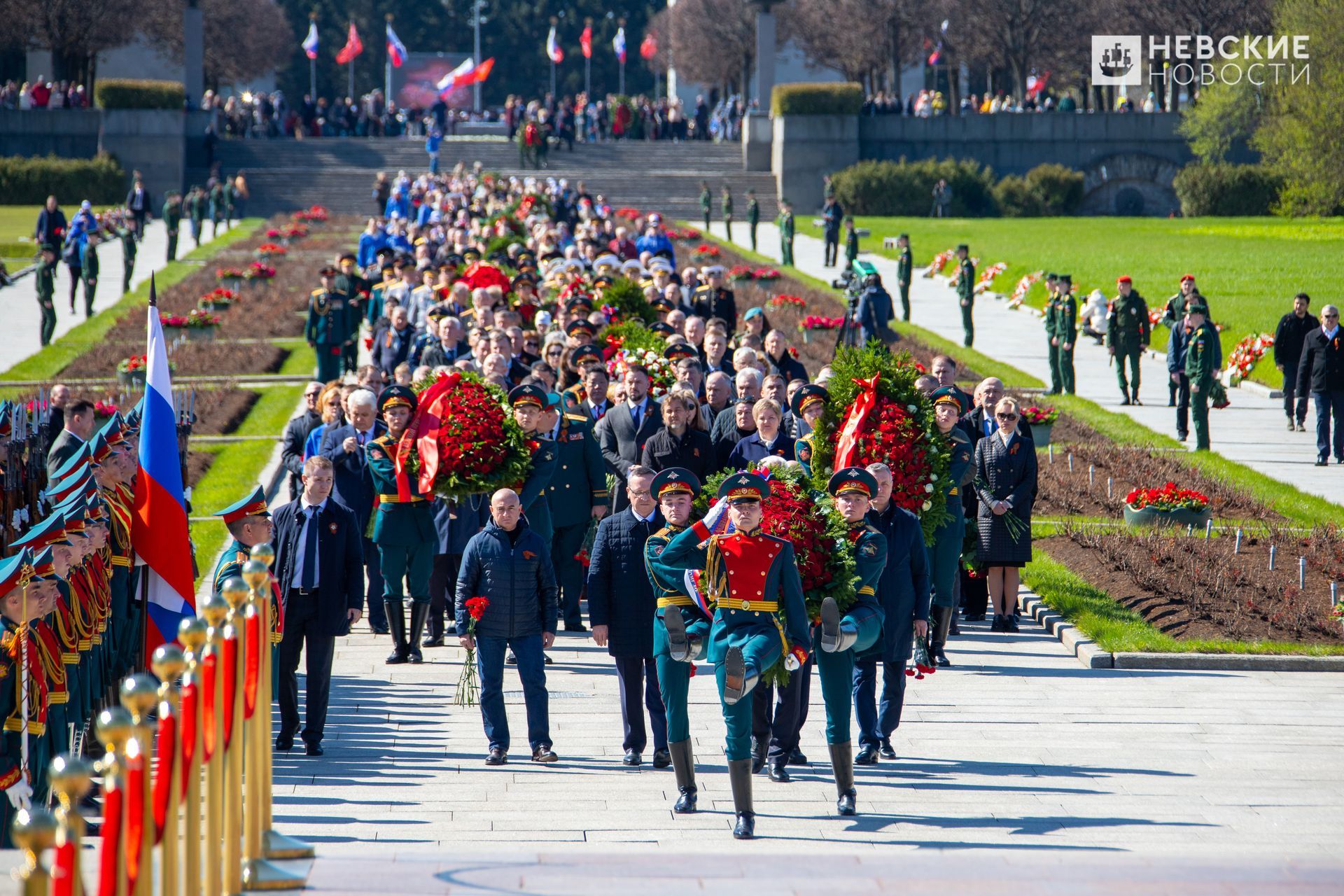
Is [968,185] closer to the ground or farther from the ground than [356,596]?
farther from the ground

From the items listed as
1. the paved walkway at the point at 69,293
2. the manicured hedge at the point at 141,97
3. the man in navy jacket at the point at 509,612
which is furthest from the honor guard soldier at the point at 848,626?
the manicured hedge at the point at 141,97

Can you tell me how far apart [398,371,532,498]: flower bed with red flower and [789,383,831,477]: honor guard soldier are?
6.33 ft

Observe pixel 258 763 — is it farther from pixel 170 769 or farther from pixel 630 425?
pixel 630 425

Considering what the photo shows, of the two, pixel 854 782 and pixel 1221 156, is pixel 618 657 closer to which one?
pixel 854 782

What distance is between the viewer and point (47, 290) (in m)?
29.6

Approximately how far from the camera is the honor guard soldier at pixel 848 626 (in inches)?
347

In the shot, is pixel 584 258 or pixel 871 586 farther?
pixel 584 258

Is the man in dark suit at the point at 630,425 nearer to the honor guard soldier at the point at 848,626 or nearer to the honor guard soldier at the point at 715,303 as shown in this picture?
the honor guard soldier at the point at 848,626

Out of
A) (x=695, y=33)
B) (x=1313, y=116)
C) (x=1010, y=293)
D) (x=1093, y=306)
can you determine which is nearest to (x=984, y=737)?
(x=1093, y=306)

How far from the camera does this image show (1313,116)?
43.2m

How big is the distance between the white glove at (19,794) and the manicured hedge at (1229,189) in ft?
181

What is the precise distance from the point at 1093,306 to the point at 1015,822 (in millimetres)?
24902

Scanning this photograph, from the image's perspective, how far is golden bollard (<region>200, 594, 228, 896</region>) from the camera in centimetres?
612

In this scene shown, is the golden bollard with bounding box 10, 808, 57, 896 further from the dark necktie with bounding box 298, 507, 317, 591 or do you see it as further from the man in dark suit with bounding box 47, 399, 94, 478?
the man in dark suit with bounding box 47, 399, 94, 478
